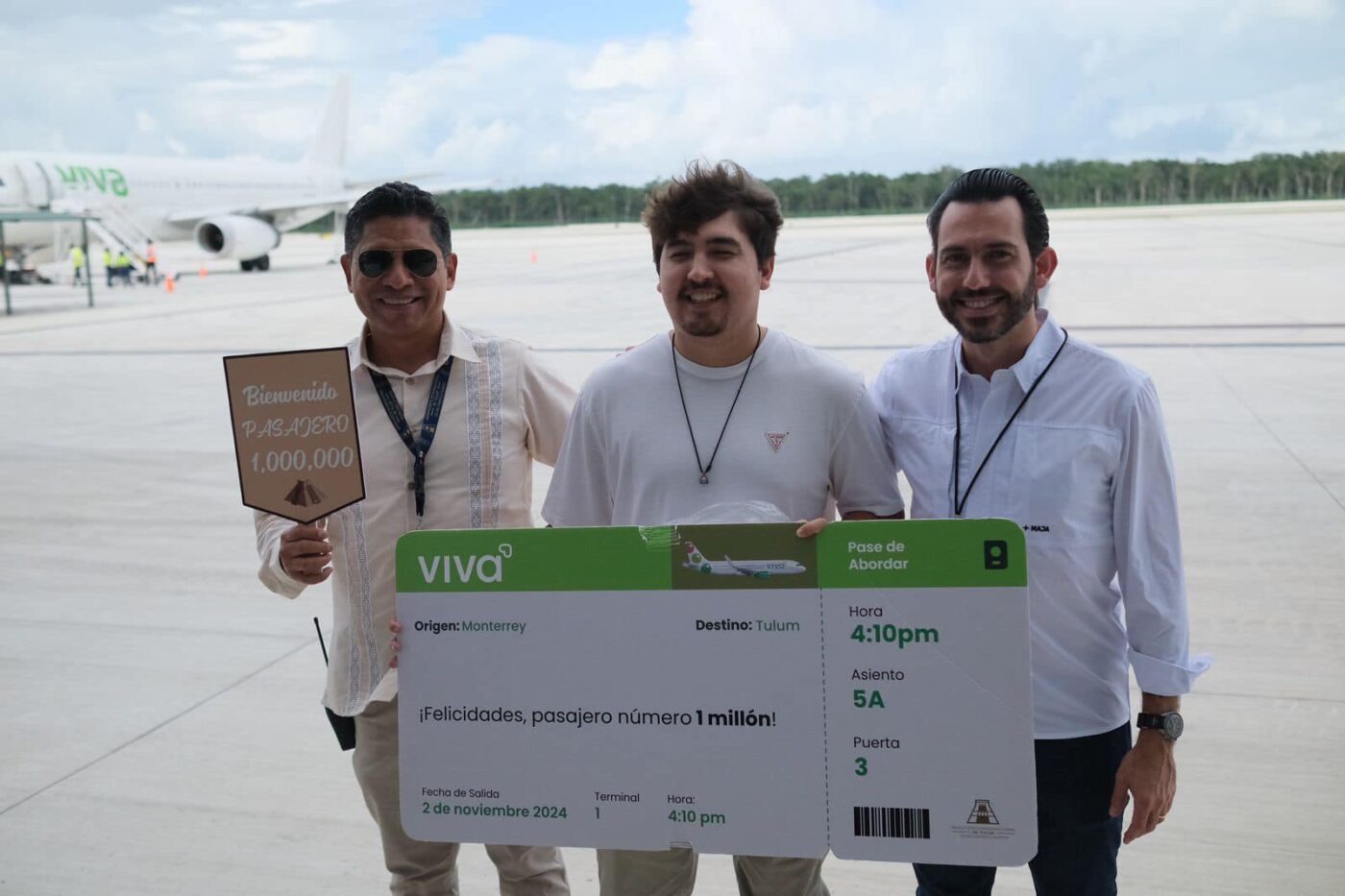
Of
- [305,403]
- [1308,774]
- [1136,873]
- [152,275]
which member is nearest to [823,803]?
[305,403]

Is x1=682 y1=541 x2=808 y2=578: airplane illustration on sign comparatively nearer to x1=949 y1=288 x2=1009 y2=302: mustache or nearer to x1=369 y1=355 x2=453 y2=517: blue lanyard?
x1=949 y1=288 x2=1009 y2=302: mustache

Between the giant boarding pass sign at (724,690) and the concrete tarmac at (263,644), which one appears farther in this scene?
the concrete tarmac at (263,644)

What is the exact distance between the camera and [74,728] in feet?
16.1

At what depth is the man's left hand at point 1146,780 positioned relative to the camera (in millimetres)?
2355

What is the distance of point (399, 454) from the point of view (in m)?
2.77

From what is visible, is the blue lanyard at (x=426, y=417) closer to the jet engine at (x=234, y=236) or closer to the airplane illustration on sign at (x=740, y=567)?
the airplane illustration on sign at (x=740, y=567)

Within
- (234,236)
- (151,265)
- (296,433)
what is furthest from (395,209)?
(234,236)

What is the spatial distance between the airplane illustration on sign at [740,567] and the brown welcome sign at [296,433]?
743 mm

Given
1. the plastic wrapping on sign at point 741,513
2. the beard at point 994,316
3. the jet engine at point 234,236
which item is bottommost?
the plastic wrapping on sign at point 741,513

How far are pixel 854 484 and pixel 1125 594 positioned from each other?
22.7 inches

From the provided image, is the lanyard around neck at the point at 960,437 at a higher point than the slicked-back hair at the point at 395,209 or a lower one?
lower

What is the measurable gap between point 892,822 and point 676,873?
0.61 m

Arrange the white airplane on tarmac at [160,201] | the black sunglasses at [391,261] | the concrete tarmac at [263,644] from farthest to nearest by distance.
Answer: the white airplane on tarmac at [160,201] < the concrete tarmac at [263,644] < the black sunglasses at [391,261]

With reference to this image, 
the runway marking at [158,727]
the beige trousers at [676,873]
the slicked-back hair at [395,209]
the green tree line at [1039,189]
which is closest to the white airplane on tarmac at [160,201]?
the runway marking at [158,727]
